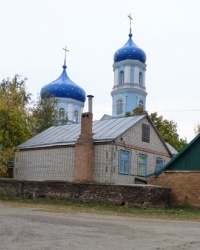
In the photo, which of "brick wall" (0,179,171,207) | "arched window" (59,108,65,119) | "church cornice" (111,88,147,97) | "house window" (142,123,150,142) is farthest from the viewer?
"church cornice" (111,88,147,97)

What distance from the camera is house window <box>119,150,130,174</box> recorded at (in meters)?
25.8

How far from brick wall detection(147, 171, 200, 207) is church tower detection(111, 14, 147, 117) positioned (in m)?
31.6

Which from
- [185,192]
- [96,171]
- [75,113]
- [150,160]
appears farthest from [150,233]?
[75,113]

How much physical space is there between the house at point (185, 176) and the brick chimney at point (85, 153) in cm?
450

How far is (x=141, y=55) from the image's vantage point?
5391cm

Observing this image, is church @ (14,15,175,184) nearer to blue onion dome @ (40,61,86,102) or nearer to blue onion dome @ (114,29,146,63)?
blue onion dome @ (40,61,86,102)

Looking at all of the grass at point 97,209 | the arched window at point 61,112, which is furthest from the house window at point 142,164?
the arched window at point 61,112

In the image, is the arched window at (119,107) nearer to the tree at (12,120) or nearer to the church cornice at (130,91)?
the church cornice at (130,91)

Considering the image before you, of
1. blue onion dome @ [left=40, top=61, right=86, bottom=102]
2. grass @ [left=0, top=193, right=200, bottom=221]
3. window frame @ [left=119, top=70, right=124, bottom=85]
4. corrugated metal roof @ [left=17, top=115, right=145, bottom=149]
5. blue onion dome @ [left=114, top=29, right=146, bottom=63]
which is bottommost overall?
grass @ [left=0, top=193, right=200, bottom=221]

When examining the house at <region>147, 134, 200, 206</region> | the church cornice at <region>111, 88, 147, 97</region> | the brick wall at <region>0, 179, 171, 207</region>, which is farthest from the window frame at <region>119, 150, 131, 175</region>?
the church cornice at <region>111, 88, 147, 97</region>

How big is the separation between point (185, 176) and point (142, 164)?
6.55 m

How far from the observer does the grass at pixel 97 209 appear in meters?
17.1

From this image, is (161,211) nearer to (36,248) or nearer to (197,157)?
(197,157)

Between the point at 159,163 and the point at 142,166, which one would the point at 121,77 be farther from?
the point at 142,166
